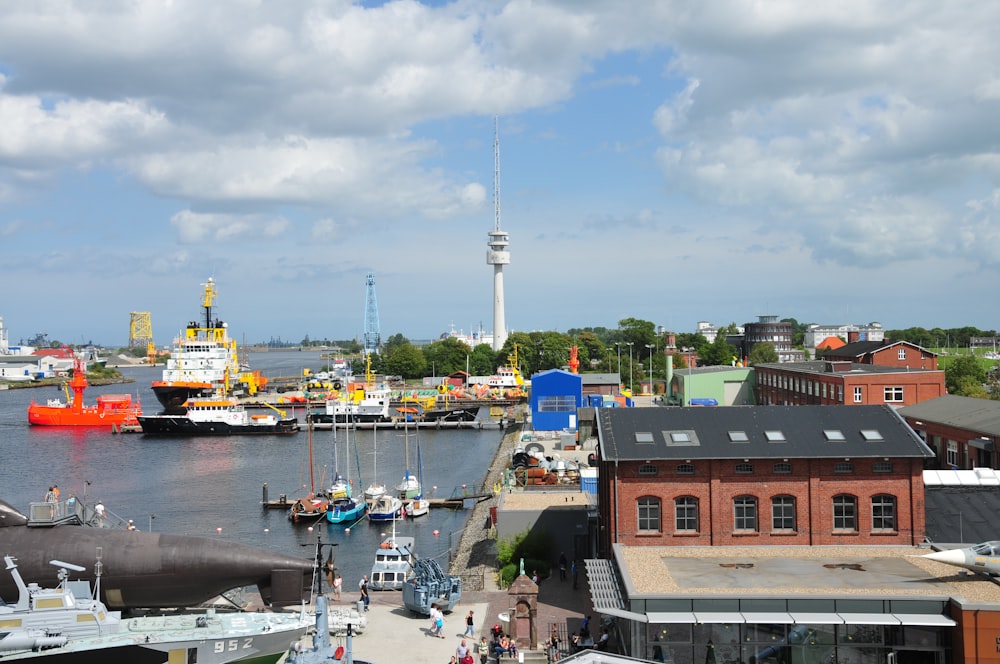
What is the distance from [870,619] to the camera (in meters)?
19.3

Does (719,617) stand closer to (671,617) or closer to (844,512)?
(671,617)

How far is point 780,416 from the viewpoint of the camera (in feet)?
91.0

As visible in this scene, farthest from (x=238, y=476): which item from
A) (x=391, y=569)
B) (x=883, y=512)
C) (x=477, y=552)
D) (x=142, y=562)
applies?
(x=883, y=512)

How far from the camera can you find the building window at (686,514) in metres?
25.8

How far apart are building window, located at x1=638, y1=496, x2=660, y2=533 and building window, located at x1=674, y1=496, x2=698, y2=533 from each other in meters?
0.57

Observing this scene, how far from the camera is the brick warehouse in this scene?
25500mm

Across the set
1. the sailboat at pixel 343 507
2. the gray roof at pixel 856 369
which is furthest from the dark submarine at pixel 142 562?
the gray roof at pixel 856 369

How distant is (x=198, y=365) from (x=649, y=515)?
333 ft

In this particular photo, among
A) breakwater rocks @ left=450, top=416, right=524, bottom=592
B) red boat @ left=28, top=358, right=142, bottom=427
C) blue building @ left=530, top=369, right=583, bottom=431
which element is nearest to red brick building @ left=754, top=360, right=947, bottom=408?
blue building @ left=530, top=369, right=583, bottom=431

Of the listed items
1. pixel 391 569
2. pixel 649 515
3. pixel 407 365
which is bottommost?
pixel 391 569

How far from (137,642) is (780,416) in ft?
65.5

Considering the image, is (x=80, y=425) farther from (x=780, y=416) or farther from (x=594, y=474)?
(x=780, y=416)

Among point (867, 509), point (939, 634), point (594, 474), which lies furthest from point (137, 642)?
point (594, 474)

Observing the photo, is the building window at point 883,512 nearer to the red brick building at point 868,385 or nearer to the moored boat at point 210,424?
the red brick building at point 868,385
